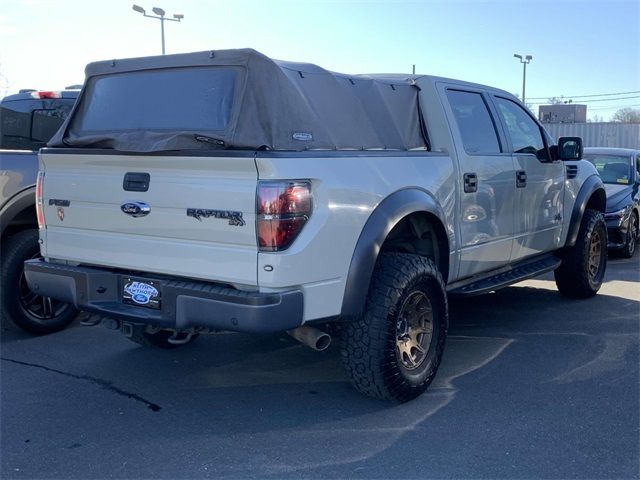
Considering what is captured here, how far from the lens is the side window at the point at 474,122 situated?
5.04 m

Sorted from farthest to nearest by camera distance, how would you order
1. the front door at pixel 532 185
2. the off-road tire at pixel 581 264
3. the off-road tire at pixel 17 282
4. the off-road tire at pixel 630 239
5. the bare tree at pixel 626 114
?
the bare tree at pixel 626 114
the off-road tire at pixel 630 239
the off-road tire at pixel 581 264
the front door at pixel 532 185
the off-road tire at pixel 17 282

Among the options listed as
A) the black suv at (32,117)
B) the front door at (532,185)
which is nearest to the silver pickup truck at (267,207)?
the front door at (532,185)

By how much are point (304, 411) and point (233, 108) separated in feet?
6.10

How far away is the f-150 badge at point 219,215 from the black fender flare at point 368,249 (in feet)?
2.28

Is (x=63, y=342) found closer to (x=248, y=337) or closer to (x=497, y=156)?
(x=248, y=337)

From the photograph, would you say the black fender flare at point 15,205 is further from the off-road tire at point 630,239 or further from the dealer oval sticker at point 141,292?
the off-road tire at point 630,239

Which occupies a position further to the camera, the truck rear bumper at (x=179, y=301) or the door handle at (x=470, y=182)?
the door handle at (x=470, y=182)

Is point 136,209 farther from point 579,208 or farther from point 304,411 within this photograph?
point 579,208

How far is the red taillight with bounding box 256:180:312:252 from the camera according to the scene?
10.9ft

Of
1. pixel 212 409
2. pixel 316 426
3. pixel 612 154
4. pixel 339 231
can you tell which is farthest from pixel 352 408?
pixel 612 154

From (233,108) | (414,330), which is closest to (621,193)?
(414,330)

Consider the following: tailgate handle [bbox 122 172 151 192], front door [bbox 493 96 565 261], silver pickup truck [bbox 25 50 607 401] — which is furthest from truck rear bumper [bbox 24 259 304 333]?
front door [bbox 493 96 565 261]

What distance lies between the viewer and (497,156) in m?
5.27

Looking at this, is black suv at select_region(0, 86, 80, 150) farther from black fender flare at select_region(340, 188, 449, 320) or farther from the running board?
the running board
